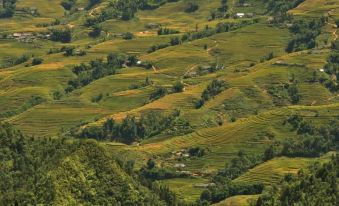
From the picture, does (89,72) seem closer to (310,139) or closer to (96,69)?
(96,69)

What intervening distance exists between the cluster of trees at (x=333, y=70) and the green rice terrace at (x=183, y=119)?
323mm

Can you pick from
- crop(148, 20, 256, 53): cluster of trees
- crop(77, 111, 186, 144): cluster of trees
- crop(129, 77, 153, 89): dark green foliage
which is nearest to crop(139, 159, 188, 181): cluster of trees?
crop(77, 111, 186, 144): cluster of trees

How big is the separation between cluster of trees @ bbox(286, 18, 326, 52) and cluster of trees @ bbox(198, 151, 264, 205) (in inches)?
2533

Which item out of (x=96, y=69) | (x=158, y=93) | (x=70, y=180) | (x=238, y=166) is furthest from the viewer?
(x=96, y=69)

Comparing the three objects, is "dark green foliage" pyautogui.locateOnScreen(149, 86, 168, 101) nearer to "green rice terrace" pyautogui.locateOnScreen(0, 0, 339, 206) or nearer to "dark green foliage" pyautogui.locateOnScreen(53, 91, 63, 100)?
"green rice terrace" pyautogui.locateOnScreen(0, 0, 339, 206)

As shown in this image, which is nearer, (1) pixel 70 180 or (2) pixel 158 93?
(1) pixel 70 180

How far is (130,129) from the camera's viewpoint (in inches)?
5497

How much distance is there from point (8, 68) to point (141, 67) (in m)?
34.6

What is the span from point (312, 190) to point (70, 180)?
77.5 ft

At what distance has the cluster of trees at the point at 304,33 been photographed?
177m

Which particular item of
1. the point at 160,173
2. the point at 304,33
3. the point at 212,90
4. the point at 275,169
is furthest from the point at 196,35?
the point at 275,169

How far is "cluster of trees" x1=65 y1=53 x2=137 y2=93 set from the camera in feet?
576

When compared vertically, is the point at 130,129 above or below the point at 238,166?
below

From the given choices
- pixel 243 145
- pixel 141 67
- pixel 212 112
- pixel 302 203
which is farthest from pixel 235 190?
pixel 141 67
